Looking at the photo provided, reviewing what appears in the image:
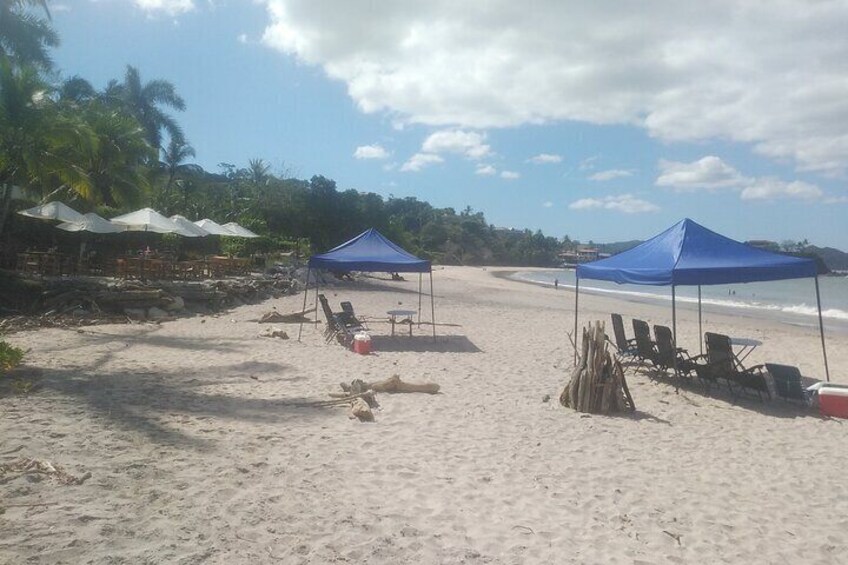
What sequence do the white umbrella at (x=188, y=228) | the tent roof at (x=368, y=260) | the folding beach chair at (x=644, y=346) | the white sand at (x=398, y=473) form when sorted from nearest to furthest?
the white sand at (x=398, y=473) < the folding beach chair at (x=644, y=346) < the tent roof at (x=368, y=260) < the white umbrella at (x=188, y=228)

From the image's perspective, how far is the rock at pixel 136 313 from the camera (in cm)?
1318

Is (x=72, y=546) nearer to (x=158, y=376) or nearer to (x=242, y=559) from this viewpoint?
(x=242, y=559)

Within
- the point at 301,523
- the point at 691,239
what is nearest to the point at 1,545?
the point at 301,523

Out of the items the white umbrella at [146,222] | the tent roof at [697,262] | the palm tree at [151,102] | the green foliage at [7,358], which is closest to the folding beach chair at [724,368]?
the tent roof at [697,262]

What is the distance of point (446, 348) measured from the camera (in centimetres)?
1122

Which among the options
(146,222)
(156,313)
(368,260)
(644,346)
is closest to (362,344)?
(368,260)

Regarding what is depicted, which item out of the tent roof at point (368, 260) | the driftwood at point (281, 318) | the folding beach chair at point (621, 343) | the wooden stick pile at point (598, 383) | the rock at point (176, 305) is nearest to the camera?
the wooden stick pile at point (598, 383)

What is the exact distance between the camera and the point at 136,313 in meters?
13.4

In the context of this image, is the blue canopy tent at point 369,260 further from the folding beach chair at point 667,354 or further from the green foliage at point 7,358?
the green foliage at point 7,358

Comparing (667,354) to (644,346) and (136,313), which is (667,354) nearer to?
(644,346)

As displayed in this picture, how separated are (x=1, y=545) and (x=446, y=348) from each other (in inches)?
336

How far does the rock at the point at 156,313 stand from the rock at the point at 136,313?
11cm

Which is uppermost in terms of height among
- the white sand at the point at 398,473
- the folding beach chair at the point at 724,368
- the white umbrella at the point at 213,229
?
the white umbrella at the point at 213,229

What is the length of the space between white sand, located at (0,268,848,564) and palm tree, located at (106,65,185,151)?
3017 cm
